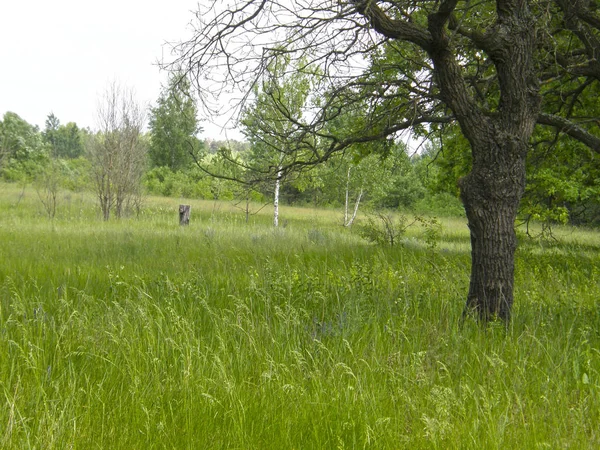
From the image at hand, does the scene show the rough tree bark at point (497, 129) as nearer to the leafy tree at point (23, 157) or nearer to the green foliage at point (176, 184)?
the green foliage at point (176, 184)

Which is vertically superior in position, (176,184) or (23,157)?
(23,157)

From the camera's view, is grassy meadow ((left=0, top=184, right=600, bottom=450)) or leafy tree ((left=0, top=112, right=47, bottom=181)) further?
leafy tree ((left=0, top=112, right=47, bottom=181))

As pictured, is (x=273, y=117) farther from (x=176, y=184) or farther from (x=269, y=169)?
(x=176, y=184)

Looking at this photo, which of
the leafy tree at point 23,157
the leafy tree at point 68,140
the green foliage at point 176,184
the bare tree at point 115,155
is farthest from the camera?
the leafy tree at point 68,140

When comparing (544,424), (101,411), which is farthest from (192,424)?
(544,424)

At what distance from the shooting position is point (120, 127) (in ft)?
47.7

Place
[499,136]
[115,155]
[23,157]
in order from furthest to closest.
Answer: [23,157]
[115,155]
[499,136]

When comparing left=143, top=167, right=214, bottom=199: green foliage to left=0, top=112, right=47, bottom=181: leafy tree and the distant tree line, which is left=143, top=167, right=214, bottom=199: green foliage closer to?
the distant tree line

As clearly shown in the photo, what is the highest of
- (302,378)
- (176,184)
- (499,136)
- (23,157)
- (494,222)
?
(23,157)

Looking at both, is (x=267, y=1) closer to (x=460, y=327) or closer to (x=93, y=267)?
(x=460, y=327)

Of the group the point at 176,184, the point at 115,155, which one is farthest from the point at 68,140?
the point at 115,155

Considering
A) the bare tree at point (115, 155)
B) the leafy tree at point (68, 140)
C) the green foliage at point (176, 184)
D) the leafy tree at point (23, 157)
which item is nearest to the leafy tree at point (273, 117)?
the bare tree at point (115, 155)

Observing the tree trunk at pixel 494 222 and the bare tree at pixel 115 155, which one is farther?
the bare tree at pixel 115 155

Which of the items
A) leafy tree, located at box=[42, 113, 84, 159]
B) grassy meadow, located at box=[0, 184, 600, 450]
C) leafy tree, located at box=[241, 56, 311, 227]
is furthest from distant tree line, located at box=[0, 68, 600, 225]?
leafy tree, located at box=[42, 113, 84, 159]
